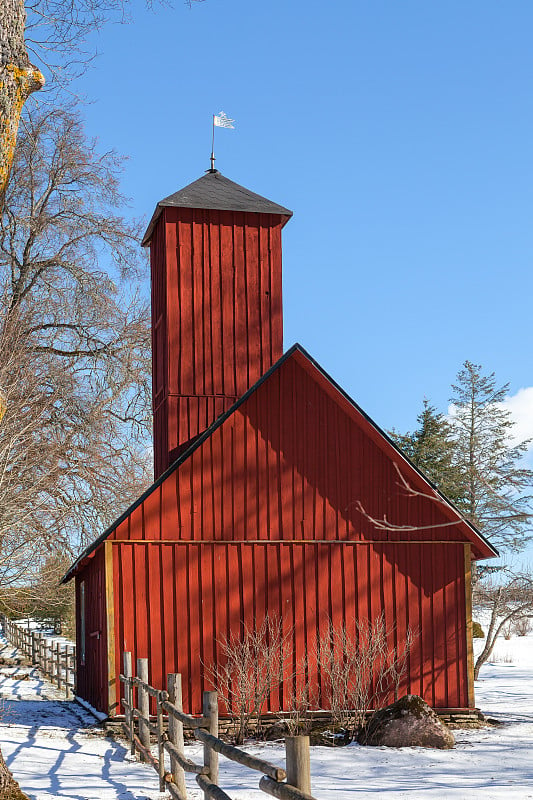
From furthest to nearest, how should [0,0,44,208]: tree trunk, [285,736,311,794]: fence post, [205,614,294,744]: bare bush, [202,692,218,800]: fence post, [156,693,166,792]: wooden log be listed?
[205,614,294,744]: bare bush < [156,693,166,792]: wooden log < [202,692,218,800]: fence post < [0,0,44,208]: tree trunk < [285,736,311,794]: fence post

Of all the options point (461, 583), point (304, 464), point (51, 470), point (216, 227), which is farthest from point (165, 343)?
point (461, 583)

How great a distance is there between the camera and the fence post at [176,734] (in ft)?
31.1

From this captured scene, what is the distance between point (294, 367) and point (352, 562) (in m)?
3.13

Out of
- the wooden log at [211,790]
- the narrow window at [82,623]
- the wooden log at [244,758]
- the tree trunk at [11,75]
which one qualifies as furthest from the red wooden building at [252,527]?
the tree trunk at [11,75]

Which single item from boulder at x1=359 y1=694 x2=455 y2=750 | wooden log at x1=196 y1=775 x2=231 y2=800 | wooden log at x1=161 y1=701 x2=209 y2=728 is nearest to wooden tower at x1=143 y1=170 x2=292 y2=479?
boulder at x1=359 y1=694 x2=455 y2=750

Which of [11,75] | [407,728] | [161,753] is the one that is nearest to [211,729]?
[161,753]

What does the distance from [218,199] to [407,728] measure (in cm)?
919

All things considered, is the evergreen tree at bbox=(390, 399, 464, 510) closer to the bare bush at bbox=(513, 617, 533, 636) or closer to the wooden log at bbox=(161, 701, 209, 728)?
the bare bush at bbox=(513, 617, 533, 636)

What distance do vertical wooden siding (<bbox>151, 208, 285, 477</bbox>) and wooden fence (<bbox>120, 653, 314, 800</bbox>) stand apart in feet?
15.0

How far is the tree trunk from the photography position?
24.7 feet

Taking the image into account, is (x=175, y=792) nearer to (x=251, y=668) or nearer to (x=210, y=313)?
(x=251, y=668)

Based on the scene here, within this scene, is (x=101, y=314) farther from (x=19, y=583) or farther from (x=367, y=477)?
(x=367, y=477)

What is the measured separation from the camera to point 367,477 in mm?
15883

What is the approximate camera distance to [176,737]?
10328mm
